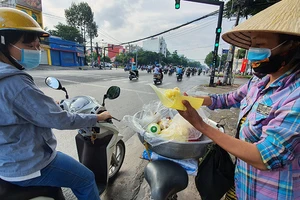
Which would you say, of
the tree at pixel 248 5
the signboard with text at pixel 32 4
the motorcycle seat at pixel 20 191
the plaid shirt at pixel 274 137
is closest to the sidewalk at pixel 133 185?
the plaid shirt at pixel 274 137

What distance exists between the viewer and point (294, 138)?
68 cm

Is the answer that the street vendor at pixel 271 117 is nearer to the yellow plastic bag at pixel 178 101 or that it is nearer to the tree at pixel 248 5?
the yellow plastic bag at pixel 178 101

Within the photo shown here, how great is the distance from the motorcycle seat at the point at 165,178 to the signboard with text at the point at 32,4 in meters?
29.5

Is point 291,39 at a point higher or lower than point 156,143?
higher

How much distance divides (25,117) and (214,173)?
118cm

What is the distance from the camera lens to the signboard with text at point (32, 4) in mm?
22303

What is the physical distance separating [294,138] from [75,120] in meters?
1.11

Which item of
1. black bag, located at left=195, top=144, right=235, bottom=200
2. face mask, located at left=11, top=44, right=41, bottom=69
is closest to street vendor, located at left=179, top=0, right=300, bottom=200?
black bag, located at left=195, top=144, right=235, bottom=200

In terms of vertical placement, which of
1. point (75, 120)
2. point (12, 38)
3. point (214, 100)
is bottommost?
point (75, 120)

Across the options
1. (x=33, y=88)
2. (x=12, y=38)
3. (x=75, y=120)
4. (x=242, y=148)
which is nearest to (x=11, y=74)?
(x=33, y=88)

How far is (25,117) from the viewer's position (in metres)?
0.91

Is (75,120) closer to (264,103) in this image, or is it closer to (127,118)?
(127,118)

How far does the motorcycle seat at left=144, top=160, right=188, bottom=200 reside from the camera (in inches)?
40.4

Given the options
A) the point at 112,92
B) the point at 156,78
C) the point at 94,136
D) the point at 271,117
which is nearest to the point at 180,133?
the point at 271,117
